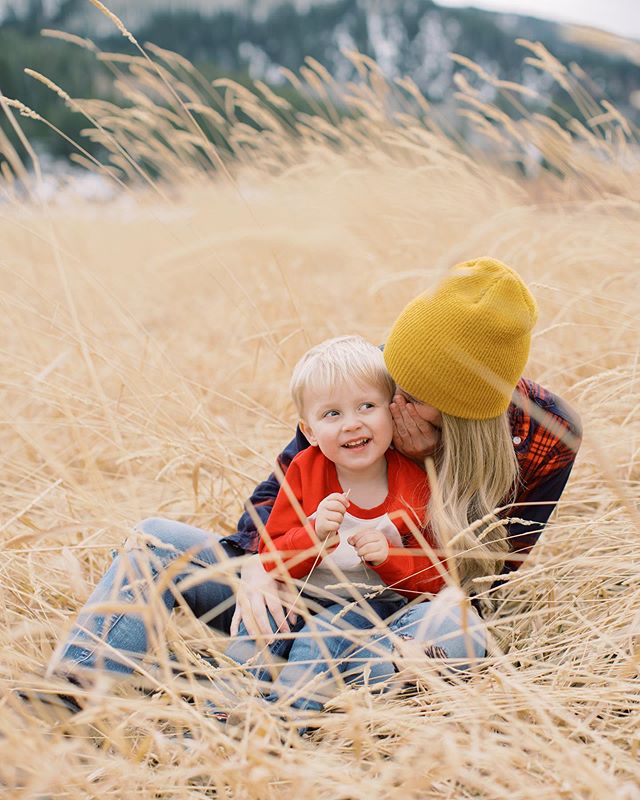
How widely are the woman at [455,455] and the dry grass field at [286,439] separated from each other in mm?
64

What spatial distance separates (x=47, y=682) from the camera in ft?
3.41

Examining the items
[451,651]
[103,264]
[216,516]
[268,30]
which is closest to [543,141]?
[216,516]

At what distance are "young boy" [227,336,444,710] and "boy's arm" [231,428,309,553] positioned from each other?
2.3 inches

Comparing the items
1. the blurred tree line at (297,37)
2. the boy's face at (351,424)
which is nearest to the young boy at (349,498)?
the boy's face at (351,424)

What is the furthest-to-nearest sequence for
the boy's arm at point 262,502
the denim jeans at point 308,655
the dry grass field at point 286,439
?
1. the boy's arm at point 262,502
2. the denim jeans at point 308,655
3. the dry grass field at point 286,439

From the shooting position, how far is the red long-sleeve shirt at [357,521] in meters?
1.32

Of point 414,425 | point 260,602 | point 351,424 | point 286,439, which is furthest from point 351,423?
point 286,439

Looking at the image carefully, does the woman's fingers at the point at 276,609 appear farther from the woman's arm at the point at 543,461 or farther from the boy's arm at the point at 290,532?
the woman's arm at the point at 543,461

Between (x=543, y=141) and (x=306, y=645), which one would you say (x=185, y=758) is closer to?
(x=306, y=645)

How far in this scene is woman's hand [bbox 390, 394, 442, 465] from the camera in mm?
1360

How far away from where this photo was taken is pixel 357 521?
1.39 metres

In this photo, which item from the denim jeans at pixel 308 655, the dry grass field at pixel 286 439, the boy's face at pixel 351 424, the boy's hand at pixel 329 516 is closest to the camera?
the dry grass field at pixel 286 439

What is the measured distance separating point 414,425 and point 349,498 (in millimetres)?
186

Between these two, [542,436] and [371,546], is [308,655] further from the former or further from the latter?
[542,436]
